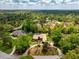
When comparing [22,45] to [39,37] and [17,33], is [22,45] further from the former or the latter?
[17,33]

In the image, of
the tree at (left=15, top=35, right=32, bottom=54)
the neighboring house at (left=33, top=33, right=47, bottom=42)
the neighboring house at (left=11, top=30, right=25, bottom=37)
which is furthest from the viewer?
the neighboring house at (left=11, top=30, right=25, bottom=37)

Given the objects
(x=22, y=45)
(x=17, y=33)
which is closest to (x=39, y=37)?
(x=17, y=33)

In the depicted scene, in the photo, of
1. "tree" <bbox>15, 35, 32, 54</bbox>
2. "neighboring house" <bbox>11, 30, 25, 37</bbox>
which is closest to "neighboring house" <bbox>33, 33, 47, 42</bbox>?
"neighboring house" <bbox>11, 30, 25, 37</bbox>

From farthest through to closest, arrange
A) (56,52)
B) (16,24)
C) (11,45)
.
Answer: (16,24) → (11,45) → (56,52)

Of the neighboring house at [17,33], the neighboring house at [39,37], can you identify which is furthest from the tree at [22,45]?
the neighboring house at [17,33]

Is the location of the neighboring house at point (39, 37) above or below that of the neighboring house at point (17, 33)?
above

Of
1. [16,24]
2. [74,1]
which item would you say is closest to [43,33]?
[16,24]

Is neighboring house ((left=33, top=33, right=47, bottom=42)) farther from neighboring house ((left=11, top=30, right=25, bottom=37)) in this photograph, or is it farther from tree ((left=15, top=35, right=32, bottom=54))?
tree ((left=15, top=35, right=32, bottom=54))

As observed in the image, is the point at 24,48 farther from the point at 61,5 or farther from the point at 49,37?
the point at 61,5

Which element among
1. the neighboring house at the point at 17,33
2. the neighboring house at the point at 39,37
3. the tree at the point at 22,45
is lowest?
the neighboring house at the point at 17,33

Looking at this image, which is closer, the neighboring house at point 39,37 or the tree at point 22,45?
the tree at point 22,45

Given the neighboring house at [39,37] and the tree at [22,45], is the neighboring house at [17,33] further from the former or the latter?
the tree at [22,45]
